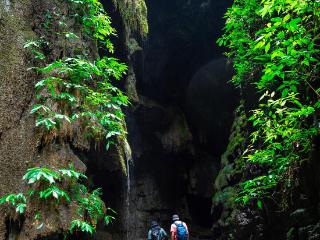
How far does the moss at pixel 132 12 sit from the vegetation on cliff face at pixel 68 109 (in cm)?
473

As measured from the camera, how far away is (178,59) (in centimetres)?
1906

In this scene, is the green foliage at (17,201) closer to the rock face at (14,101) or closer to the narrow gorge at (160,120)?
the narrow gorge at (160,120)

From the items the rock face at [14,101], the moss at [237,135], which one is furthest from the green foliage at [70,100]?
the moss at [237,135]

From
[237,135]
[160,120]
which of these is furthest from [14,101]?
[160,120]

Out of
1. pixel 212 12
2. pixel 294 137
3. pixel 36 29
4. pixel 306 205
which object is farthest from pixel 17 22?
pixel 212 12

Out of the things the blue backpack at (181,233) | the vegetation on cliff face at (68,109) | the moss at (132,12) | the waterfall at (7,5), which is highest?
the moss at (132,12)

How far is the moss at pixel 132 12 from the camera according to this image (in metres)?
10.5

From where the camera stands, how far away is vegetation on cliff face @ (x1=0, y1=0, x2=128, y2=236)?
12.9ft

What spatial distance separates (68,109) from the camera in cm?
476

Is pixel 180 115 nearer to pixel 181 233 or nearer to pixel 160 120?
pixel 160 120

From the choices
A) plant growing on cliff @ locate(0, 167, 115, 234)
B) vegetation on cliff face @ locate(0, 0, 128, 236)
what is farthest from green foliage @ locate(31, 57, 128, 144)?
plant growing on cliff @ locate(0, 167, 115, 234)

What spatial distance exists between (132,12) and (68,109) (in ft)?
23.0

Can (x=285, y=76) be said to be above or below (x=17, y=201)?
above

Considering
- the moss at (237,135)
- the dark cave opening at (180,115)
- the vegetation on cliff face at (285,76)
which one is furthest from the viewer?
the dark cave opening at (180,115)
